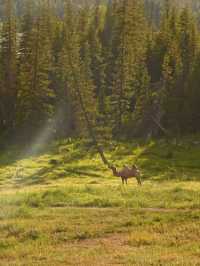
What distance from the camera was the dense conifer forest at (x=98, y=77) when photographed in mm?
64938

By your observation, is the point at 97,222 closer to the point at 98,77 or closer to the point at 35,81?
the point at 35,81

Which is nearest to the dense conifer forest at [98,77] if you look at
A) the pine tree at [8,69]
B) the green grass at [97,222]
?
the pine tree at [8,69]

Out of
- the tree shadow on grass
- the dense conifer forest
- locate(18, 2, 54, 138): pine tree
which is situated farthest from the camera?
locate(18, 2, 54, 138): pine tree

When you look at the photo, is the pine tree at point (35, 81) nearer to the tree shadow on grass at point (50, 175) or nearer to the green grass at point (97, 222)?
the tree shadow on grass at point (50, 175)

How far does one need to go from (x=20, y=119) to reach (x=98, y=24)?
3585 centimetres

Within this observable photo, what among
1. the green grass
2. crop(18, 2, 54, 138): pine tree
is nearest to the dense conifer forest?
crop(18, 2, 54, 138): pine tree

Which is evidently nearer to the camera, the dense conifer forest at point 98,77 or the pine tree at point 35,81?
the dense conifer forest at point 98,77

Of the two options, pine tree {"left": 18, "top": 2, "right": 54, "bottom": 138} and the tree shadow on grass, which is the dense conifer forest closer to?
pine tree {"left": 18, "top": 2, "right": 54, "bottom": 138}

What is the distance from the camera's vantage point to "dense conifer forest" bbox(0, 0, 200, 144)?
213 feet

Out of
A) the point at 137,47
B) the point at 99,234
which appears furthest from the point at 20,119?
the point at 99,234

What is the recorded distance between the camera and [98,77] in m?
79.4

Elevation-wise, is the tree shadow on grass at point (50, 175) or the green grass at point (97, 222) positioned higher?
the green grass at point (97, 222)

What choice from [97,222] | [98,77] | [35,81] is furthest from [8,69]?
[97,222]

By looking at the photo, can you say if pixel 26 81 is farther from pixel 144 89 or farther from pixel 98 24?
pixel 98 24
